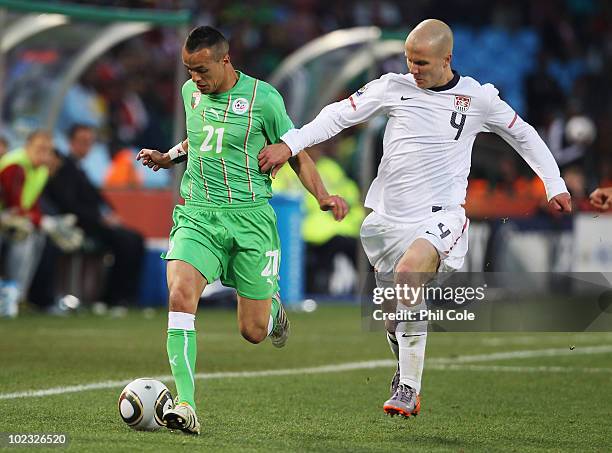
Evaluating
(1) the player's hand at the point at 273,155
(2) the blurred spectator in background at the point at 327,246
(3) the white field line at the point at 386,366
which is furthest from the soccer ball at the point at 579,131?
(1) the player's hand at the point at 273,155

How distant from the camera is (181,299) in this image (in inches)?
250

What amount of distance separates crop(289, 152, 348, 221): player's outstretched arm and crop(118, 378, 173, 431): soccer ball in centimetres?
119

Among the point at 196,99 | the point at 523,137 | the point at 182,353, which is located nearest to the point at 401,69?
the point at 523,137

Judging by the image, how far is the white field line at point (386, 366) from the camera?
7.95 metres

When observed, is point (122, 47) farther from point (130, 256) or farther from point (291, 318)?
point (291, 318)

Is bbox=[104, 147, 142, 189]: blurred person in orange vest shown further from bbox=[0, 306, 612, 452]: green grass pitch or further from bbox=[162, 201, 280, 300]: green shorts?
bbox=[162, 201, 280, 300]: green shorts

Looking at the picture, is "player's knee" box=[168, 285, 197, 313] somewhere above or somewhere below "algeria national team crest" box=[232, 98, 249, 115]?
below

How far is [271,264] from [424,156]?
40.0 inches

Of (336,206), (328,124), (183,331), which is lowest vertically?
(183,331)

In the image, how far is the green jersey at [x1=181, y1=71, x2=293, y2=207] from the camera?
22.2 feet

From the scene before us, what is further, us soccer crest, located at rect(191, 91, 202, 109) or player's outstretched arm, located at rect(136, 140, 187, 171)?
player's outstretched arm, located at rect(136, 140, 187, 171)

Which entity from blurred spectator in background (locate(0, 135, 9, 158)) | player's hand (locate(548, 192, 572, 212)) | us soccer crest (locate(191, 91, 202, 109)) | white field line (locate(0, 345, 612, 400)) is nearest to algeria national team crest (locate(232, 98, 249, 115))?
us soccer crest (locate(191, 91, 202, 109))

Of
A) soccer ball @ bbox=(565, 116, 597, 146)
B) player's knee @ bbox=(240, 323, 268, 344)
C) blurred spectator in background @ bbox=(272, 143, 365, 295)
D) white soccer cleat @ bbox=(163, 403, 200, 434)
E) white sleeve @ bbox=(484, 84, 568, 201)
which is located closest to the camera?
white soccer cleat @ bbox=(163, 403, 200, 434)

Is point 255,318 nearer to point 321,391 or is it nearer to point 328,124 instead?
point 328,124
